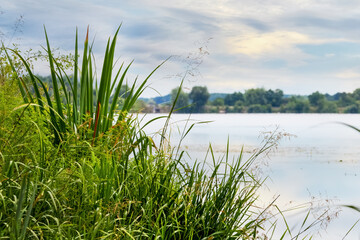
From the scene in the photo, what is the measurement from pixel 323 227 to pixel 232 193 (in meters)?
0.61

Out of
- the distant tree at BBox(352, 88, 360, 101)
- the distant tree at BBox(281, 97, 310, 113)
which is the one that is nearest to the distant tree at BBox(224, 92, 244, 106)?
the distant tree at BBox(281, 97, 310, 113)

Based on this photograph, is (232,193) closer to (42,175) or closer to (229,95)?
(42,175)

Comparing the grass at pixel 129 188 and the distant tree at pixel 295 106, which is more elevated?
the distant tree at pixel 295 106

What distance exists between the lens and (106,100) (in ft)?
12.9

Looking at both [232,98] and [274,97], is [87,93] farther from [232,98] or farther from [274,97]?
[274,97]

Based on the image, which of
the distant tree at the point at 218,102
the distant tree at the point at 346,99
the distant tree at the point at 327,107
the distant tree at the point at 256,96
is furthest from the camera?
the distant tree at the point at 327,107

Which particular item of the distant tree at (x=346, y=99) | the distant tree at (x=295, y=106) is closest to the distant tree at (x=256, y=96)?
the distant tree at (x=295, y=106)

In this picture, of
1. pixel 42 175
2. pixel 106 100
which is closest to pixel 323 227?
pixel 42 175

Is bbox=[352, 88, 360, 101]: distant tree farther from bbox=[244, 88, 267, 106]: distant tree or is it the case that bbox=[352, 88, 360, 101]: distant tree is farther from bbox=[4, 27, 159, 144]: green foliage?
bbox=[4, 27, 159, 144]: green foliage

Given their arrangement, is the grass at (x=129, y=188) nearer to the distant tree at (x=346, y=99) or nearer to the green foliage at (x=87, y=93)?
the green foliage at (x=87, y=93)

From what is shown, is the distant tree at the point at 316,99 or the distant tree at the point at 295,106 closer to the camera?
the distant tree at the point at 295,106

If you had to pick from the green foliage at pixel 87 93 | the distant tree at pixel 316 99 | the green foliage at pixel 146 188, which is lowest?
the green foliage at pixel 146 188

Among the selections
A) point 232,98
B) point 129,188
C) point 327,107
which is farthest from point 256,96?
point 129,188

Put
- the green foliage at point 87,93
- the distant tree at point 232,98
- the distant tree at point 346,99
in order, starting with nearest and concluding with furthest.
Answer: the green foliage at point 87,93, the distant tree at point 232,98, the distant tree at point 346,99
